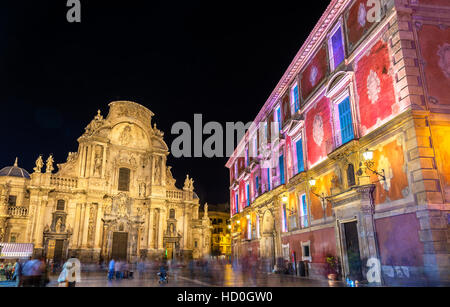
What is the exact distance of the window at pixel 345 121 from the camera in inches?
637

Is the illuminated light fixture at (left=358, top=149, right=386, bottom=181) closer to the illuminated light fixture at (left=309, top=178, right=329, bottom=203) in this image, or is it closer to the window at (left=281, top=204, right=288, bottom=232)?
the illuminated light fixture at (left=309, top=178, right=329, bottom=203)

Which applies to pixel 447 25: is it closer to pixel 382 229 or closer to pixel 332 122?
pixel 332 122

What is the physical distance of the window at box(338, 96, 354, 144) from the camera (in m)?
16.2

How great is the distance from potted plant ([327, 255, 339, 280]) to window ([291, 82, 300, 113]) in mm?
10310

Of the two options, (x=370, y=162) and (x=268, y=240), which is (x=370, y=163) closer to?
(x=370, y=162)

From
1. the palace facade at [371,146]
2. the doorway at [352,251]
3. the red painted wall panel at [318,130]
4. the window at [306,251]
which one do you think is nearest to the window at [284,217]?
the palace facade at [371,146]

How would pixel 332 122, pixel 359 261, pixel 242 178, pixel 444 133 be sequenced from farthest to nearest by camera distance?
pixel 242 178
pixel 332 122
pixel 359 261
pixel 444 133

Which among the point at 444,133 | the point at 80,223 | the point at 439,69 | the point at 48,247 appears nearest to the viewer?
the point at 444,133

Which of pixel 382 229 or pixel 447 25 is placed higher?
pixel 447 25

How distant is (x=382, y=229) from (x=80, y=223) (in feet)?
97.6

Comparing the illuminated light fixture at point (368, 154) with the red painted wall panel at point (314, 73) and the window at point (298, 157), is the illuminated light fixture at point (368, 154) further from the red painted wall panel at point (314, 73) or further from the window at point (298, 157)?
the window at point (298, 157)
